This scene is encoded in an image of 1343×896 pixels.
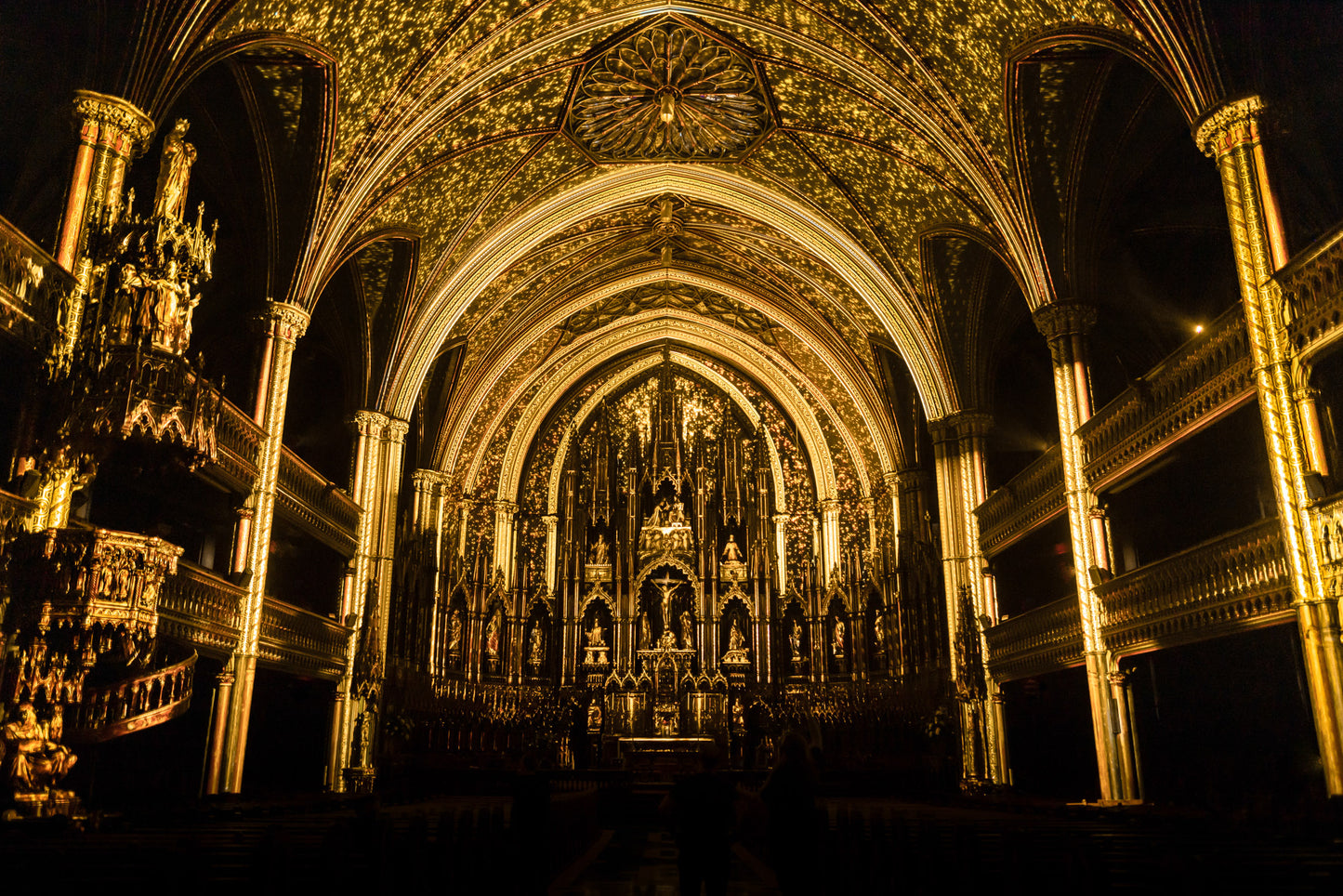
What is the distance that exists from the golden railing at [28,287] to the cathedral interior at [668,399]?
0.17ft

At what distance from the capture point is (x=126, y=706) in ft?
34.1

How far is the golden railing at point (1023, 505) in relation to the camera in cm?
1656

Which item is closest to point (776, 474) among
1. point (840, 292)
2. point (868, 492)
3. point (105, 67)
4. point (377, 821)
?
point (868, 492)

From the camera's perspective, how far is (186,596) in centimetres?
1243

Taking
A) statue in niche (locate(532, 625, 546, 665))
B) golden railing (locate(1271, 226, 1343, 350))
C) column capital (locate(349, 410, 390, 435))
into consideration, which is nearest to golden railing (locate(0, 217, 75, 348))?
column capital (locate(349, 410, 390, 435))

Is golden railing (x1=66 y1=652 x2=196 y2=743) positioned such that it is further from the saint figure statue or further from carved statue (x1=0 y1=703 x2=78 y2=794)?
the saint figure statue

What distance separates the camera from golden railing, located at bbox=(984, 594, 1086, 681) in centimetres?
1536

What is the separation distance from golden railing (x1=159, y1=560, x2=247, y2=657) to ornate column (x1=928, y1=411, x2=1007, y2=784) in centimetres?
1262

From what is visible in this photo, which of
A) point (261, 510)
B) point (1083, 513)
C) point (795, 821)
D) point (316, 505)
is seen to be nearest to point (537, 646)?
point (316, 505)

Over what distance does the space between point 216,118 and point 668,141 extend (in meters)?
8.92

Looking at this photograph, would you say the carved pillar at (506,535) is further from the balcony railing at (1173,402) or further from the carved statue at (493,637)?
the balcony railing at (1173,402)

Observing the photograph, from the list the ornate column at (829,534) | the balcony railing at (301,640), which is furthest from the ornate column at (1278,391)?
the ornate column at (829,534)

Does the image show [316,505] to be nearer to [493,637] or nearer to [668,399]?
[493,637]

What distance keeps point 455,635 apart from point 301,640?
717cm
